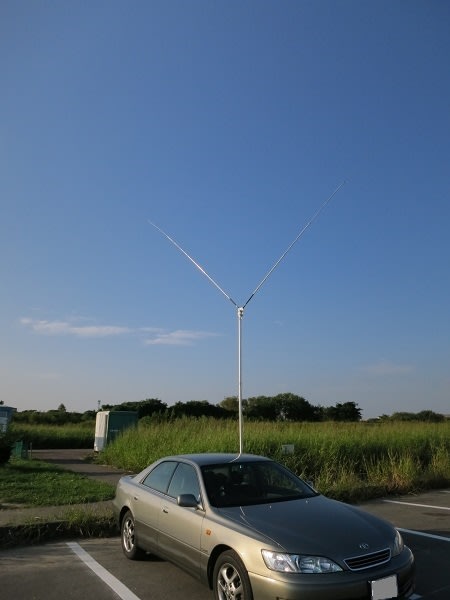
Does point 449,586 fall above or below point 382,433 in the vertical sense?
below

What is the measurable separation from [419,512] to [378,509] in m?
0.71

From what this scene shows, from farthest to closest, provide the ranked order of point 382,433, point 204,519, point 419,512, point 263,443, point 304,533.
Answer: point 382,433 → point 263,443 → point 419,512 → point 204,519 → point 304,533

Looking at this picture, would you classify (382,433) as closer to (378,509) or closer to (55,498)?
(378,509)

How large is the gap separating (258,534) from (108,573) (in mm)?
2336

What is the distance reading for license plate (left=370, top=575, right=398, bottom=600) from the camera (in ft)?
13.3

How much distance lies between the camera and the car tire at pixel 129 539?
246 inches

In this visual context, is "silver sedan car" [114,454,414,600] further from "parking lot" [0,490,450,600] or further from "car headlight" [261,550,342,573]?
"parking lot" [0,490,450,600]

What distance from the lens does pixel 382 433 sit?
18.6 m

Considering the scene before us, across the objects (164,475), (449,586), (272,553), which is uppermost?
(164,475)

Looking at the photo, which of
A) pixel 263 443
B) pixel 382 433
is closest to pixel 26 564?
pixel 263 443

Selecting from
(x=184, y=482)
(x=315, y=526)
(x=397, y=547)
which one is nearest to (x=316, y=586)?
(x=315, y=526)

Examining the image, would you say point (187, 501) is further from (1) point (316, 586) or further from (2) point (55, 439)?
(2) point (55, 439)

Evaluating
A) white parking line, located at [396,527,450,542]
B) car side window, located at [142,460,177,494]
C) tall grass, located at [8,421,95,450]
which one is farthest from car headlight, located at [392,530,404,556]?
tall grass, located at [8,421,95,450]

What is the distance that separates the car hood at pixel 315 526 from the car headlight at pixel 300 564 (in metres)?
0.04
